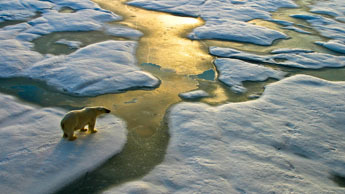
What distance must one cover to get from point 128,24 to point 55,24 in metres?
2.07

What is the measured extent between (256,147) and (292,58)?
3958 mm

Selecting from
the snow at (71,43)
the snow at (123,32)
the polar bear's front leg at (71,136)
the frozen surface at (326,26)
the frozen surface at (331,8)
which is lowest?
the polar bear's front leg at (71,136)

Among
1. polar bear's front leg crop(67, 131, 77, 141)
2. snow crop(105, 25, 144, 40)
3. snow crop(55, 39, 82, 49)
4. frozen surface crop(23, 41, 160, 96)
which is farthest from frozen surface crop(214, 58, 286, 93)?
snow crop(55, 39, 82, 49)

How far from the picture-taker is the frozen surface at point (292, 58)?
683 cm

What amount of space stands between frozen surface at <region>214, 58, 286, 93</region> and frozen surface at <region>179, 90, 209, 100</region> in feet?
2.24

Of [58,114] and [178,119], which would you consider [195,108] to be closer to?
→ [178,119]

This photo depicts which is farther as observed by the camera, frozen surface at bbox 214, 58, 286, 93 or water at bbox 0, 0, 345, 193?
frozen surface at bbox 214, 58, 286, 93

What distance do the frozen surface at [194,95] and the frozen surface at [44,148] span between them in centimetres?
140

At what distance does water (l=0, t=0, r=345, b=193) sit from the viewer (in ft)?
11.8

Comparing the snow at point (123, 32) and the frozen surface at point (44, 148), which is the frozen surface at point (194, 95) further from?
the snow at point (123, 32)

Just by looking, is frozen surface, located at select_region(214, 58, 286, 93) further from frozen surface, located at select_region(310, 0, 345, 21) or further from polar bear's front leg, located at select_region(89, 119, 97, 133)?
frozen surface, located at select_region(310, 0, 345, 21)

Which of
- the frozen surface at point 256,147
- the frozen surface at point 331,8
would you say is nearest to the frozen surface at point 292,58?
the frozen surface at point 256,147

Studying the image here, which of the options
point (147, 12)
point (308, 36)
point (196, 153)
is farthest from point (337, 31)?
point (196, 153)

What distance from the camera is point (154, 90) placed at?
5.32m
